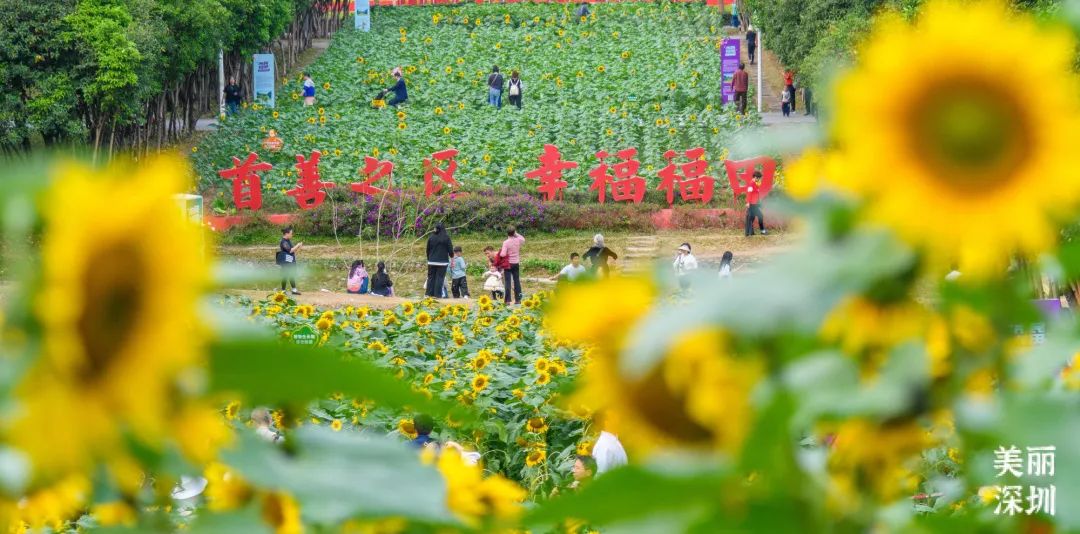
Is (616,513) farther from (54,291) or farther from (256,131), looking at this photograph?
(256,131)

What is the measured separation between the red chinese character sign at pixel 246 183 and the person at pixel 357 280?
533 centimetres

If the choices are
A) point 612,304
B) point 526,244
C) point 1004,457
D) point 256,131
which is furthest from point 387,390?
point 256,131

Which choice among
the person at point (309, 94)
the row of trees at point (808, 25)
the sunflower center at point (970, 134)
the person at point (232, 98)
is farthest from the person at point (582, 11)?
the sunflower center at point (970, 134)

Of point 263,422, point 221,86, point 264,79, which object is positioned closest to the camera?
point 263,422

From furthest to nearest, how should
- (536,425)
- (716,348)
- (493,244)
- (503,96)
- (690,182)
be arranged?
(503,96), (690,182), (493,244), (536,425), (716,348)

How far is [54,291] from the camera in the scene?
635 millimetres

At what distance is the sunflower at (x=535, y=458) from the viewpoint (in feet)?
22.4

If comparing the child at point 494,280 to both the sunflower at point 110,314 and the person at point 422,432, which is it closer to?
the person at point 422,432

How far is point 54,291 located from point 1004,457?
663 mm

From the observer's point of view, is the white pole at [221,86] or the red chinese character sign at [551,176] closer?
the red chinese character sign at [551,176]

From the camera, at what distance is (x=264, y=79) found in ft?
88.3

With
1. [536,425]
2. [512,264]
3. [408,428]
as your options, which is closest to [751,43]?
[512,264]

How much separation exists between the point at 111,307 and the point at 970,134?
1.36ft

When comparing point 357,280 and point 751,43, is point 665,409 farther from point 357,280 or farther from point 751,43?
point 751,43
